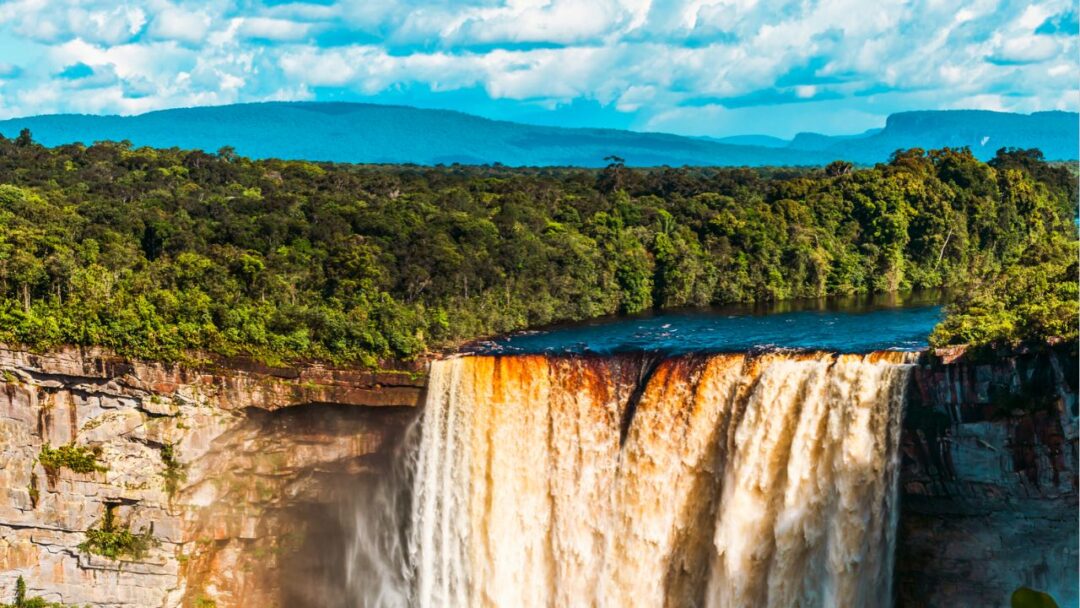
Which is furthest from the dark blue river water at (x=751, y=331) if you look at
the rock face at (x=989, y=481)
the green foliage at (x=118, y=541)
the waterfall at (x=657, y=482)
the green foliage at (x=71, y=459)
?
the green foliage at (x=71, y=459)

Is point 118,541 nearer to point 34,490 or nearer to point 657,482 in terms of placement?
point 34,490

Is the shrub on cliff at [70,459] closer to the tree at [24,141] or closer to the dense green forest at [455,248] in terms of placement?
the dense green forest at [455,248]

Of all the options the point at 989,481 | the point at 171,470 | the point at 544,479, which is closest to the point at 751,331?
the point at 544,479

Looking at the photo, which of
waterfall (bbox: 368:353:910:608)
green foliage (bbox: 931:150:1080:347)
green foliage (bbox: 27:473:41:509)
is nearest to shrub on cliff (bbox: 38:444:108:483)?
green foliage (bbox: 27:473:41:509)

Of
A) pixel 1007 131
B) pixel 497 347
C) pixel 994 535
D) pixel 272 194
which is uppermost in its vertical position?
pixel 1007 131

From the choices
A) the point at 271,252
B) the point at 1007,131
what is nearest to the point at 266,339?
the point at 271,252

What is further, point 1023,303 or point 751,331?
point 751,331

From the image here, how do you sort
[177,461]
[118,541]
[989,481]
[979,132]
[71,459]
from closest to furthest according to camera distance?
[989,481] → [177,461] → [71,459] → [118,541] → [979,132]

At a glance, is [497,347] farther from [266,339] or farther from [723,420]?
[723,420]
